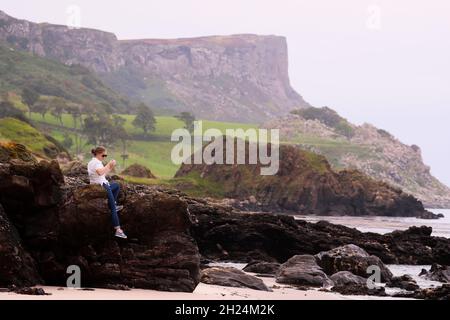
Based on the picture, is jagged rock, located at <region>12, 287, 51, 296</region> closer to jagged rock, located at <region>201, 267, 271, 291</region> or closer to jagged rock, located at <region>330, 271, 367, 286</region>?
jagged rock, located at <region>201, 267, 271, 291</region>

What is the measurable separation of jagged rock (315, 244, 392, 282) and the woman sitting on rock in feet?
52.6

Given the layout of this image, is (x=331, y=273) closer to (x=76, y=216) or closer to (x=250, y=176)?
(x=76, y=216)

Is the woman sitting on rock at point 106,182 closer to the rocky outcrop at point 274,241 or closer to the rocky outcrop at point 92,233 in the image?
the rocky outcrop at point 92,233

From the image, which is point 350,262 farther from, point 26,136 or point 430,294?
point 26,136

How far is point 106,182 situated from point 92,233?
151 centimetres

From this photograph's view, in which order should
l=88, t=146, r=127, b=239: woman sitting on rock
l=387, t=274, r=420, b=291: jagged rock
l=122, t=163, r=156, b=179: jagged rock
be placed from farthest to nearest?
1. l=122, t=163, r=156, b=179: jagged rock
2. l=387, t=274, r=420, b=291: jagged rock
3. l=88, t=146, r=127, b=239: woman sitting on rock

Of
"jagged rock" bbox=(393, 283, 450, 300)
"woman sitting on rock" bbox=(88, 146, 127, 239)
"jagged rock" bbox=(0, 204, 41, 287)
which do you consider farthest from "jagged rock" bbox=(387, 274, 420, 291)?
"jagged rock" bbox=(0, 204, 41, 287)

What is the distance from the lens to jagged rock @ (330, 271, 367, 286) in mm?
30953

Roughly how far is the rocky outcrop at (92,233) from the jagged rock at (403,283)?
1194 cm

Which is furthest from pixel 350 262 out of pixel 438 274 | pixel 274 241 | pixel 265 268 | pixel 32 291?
pixel 32 291

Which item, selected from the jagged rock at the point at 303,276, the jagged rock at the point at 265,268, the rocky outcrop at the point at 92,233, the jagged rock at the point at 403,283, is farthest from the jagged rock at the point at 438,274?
the rocky outcrop at the point at 92,233

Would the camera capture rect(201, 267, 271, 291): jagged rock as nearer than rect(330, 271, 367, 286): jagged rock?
Yes
